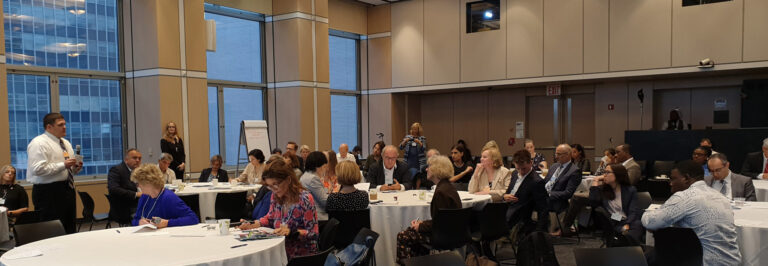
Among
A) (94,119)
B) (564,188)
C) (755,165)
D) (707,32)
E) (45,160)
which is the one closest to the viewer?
(45,160)

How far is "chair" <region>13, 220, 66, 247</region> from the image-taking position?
3.94m

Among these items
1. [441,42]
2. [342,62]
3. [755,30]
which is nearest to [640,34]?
[755,30]

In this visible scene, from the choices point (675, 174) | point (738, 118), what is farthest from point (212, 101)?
point (738, 118)

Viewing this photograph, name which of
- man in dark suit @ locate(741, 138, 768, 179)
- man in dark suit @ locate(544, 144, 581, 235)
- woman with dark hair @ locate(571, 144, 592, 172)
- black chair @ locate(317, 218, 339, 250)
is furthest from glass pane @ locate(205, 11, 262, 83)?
man in dark suit @ locate(741, 138, 768, 179)

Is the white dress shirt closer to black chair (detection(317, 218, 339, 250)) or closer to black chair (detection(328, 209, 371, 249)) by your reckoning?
black chair (detection(328, 209, 371, 249))

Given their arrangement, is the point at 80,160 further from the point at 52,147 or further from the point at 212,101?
the point at 212,101

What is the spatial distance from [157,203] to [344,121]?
10.5 m

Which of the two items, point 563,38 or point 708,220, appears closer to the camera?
point 708,220

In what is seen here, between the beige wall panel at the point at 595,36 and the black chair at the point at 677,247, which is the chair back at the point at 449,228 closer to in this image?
the black chair at the point at 677,247

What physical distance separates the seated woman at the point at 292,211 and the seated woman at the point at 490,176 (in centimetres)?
296

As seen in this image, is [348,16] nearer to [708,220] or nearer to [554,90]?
[554,90]

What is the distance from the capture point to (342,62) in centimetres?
1455

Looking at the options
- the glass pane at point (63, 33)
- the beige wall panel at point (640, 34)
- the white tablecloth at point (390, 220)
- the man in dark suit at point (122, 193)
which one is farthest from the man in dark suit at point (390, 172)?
the beige wall panel at point (640, 34)

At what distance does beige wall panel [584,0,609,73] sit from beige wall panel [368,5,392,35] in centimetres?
521
